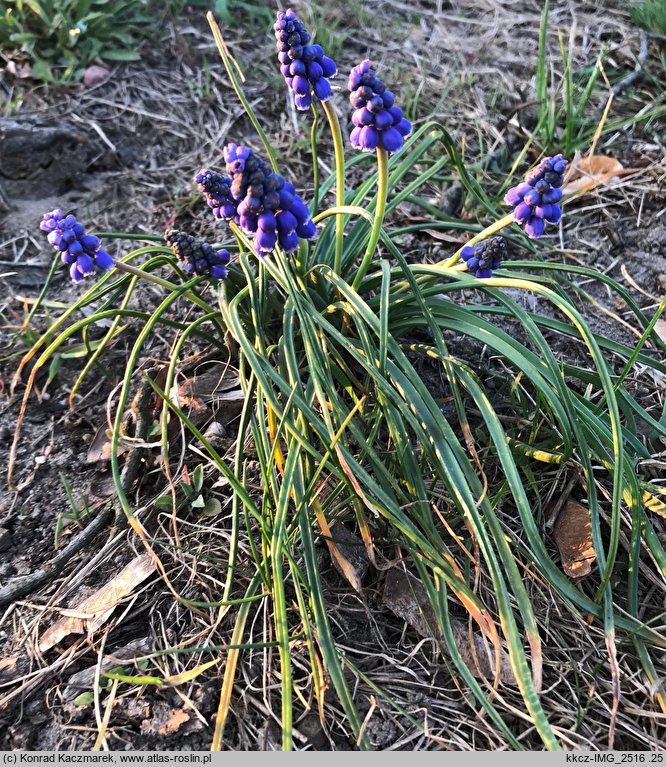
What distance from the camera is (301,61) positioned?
1992 millimetres

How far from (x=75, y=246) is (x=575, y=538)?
1.91 meters

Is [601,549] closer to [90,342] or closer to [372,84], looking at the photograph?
[372,84]

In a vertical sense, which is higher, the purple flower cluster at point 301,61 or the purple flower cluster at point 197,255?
the purple flower cluster at point 301,61

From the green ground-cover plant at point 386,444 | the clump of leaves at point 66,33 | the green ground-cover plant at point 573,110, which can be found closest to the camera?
the green ground-cover plant at point 386,444

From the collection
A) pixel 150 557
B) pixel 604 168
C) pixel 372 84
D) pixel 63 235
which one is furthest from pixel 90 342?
pixel 604 168

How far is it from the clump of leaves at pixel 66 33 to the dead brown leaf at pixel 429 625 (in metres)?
3.39

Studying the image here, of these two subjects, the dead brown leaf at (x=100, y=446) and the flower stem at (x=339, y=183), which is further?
the dead brown leaf at (x=100, y=446)

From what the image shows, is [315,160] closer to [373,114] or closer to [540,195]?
[373,114]

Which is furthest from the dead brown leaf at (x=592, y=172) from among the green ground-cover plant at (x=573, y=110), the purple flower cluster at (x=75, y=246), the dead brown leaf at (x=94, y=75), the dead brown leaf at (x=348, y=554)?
the dead brown leaf at (x=94, y=75)

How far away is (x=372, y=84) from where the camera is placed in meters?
1.84

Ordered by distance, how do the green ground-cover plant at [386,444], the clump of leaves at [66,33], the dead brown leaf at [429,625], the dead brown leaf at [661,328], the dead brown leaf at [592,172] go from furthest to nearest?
the clump of leaves at [66,33] → the dead brown leaf at [592,172] → the dead brown leaf at [661,328] → the dead brown leaf at [429,625] → the green ground-cover plant at [386,444]

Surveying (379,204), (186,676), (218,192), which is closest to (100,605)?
(186,676)

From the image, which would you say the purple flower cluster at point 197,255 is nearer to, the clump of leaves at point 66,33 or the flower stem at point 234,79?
the flower stem at point 234,79

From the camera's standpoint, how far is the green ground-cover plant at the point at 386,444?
189cm
